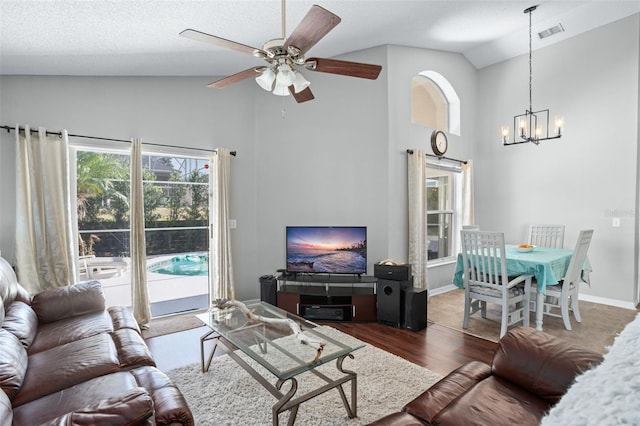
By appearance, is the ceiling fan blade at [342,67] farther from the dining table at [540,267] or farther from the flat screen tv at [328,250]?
the dining table at [540,267]

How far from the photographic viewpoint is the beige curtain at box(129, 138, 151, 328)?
365 cm

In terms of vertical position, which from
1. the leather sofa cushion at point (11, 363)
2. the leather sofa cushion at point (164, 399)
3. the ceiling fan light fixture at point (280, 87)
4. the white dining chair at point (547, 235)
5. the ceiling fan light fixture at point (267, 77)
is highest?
the ceiling fan light fixture at point (267, 77)

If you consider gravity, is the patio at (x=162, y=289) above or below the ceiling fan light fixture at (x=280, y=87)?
below

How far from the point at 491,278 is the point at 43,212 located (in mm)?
4527

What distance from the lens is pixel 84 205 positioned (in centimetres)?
362

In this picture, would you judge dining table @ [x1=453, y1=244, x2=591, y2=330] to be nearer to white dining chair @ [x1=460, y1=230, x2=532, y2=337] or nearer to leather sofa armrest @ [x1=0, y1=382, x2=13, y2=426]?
white dining chair @ [x1=460, y1=230, x2=532, y2=337]

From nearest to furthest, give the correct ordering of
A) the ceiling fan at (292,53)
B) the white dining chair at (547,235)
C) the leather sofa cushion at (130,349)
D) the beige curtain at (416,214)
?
the ceiling fan at (292,53), the leather sofa cushion at (130,349), the beige curtain at (416,214), the white dining chair at (547,235)

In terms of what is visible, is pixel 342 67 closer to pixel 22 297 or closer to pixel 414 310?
pixel 414 310

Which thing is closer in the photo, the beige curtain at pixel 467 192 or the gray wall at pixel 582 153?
the gray wall at pixel 582 153

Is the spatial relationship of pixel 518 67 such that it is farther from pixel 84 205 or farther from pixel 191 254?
pixel 84 205

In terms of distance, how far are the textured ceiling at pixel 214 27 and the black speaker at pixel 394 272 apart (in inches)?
104

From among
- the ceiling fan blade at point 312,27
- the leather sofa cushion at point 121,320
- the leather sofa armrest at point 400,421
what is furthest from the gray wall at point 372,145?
the leather sofa armrest at point 400,421

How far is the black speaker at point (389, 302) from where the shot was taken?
3623 millimetres

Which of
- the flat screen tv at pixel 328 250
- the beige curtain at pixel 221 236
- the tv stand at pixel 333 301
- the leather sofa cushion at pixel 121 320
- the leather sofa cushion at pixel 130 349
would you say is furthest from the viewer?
the beige curtain at pixel 221 236
